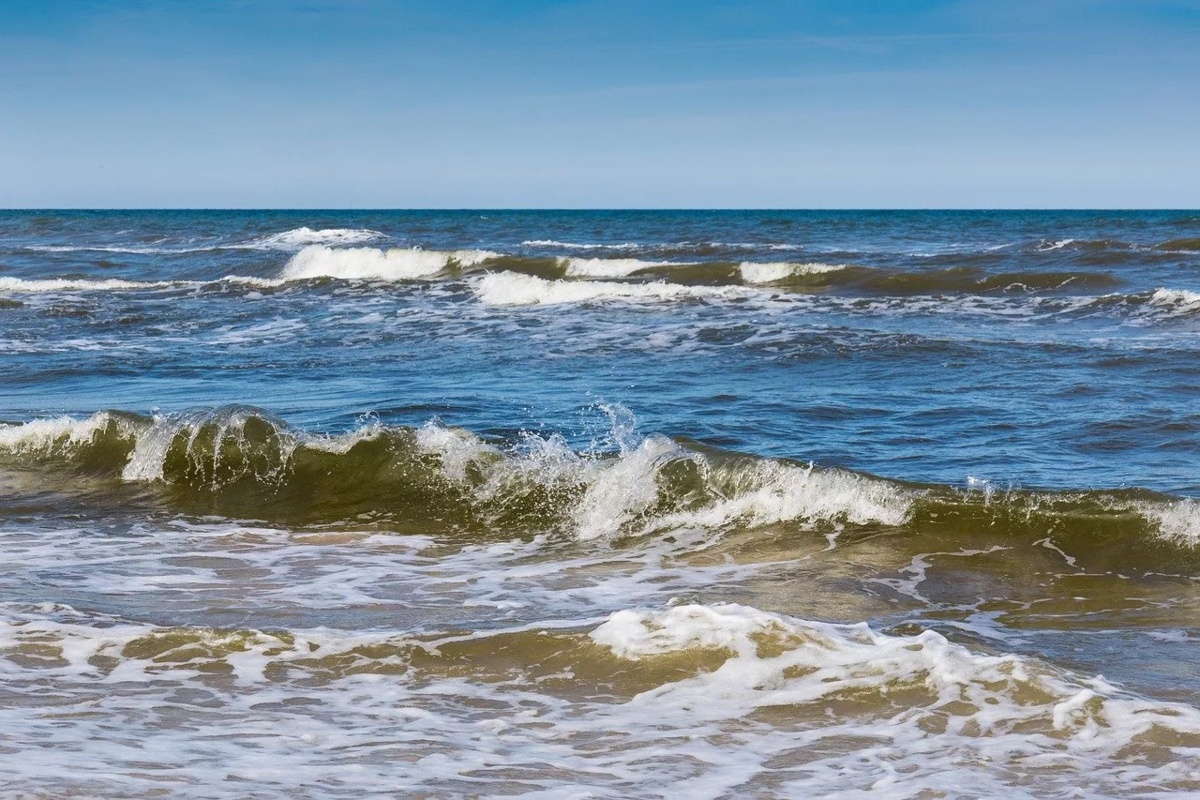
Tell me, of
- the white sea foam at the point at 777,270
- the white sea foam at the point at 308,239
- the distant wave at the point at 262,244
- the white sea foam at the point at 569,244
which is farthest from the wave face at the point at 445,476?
the white sea foam at the point at 308,239

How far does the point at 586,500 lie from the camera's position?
826cm

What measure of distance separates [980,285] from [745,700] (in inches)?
826

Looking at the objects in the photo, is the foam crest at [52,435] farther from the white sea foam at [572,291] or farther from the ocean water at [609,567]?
the white sea foam at [572,291]

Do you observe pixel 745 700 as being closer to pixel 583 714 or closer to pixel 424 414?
pixel 583 714

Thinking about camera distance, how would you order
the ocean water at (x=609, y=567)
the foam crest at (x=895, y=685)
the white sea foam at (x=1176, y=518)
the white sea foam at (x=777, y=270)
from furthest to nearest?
the white sea foam at (x=777, y=270) < the white sea foam at (x=1176, y=518) < the foam crest at (x=895, y=685) < the ocean water at (x=609, y=567)

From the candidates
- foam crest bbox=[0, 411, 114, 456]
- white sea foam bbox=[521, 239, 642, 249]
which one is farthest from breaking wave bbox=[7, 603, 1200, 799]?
white sea foam bbox=[521, 239, 642, 249]

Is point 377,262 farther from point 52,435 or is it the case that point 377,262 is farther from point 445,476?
point 445,476

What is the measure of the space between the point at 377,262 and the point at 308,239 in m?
17.8

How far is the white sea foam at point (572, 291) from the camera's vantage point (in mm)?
23938

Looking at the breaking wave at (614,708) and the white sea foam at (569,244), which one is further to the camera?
the white sea foam at (569,244)

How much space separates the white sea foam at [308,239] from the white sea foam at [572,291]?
19.3m

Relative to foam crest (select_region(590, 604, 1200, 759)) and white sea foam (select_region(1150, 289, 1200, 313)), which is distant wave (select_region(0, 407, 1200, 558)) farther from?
white sea foam (select_region(1150, 289, 1200, 313))

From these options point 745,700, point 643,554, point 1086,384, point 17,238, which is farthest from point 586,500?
point 17,238

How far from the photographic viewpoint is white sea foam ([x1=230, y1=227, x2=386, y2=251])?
45.6 m
